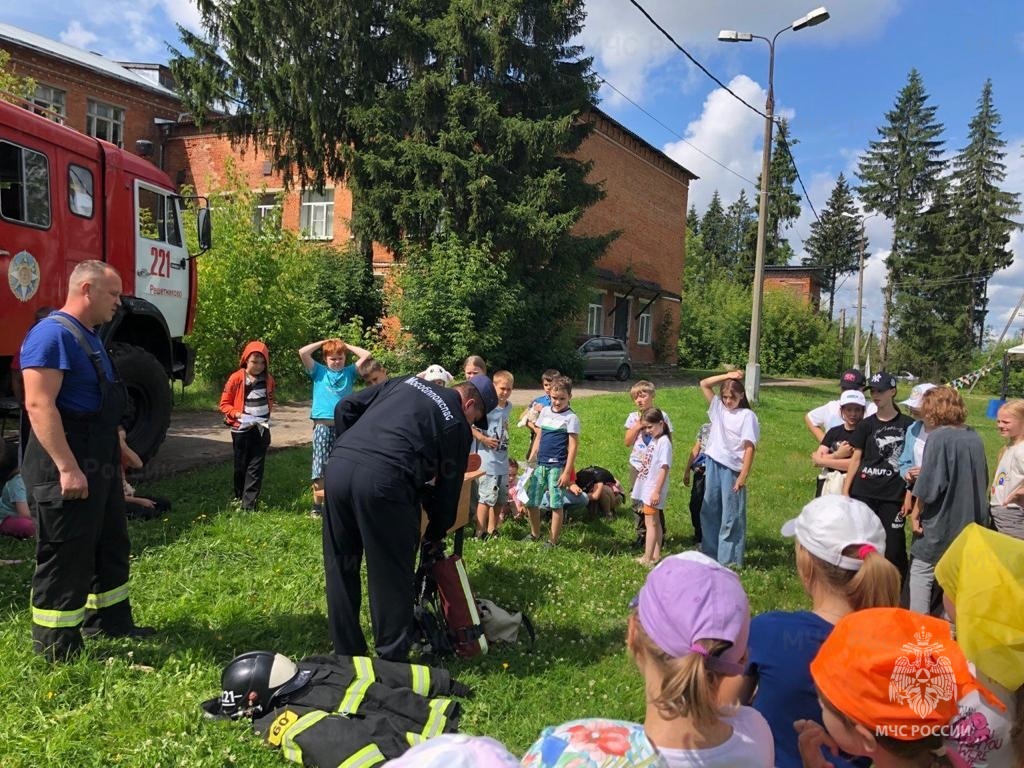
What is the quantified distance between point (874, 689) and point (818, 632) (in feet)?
2.10

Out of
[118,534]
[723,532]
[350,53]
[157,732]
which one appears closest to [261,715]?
[157,732]

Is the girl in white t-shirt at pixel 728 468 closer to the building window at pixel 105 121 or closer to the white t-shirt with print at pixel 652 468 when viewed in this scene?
the white t-shirt with print at pixel 652 468

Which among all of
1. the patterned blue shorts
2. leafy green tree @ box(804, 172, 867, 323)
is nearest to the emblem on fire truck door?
the patterned blue shorts

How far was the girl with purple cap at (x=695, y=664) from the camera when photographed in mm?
1764

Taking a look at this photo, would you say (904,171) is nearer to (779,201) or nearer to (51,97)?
(779,201)

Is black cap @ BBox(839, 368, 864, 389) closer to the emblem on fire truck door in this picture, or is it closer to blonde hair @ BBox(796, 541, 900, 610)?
blonde hair @ BBox(796, 541, 900, 610)

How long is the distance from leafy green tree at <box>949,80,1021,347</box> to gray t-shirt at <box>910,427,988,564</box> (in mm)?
51997

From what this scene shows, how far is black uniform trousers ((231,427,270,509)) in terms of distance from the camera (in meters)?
6.84

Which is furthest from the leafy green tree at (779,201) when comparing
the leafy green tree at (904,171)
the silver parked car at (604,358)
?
the silver parked car at (604,358)

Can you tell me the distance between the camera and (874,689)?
64.6 inches

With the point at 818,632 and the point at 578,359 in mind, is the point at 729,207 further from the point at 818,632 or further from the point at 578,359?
the point at 818,632

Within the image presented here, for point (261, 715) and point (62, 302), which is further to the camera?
point (62, 302)

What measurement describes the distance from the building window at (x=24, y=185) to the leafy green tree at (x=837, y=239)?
6339 cm

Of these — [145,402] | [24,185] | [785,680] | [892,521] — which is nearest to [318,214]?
[145,402]
